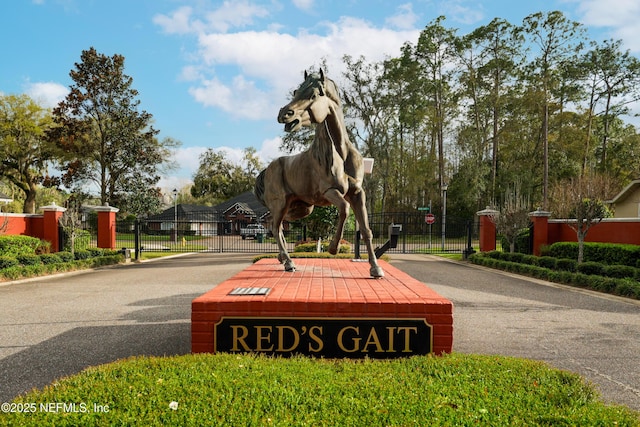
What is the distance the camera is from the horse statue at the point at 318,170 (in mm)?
3900

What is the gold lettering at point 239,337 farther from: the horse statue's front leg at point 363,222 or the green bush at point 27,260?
the green bush at point 27,260

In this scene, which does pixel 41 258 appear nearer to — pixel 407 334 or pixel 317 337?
pixel 317 337

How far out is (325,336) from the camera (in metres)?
3.26

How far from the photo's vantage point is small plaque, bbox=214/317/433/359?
3.23 meters

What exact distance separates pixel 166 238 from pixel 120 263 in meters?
22.7

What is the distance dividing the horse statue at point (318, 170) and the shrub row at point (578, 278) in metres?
6.66

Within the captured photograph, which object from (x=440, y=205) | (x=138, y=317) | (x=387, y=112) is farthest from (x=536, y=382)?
(x=440, y=205)

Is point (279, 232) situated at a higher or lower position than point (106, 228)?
higher

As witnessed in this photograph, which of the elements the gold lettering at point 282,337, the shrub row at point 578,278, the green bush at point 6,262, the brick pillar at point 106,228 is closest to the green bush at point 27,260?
the green bush at point 6,262

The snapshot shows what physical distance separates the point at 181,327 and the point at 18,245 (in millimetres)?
10450

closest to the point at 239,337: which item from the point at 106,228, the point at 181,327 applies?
the point at 181,327

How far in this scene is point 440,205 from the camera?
3672cm

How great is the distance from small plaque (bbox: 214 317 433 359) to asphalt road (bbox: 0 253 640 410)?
3.84ft

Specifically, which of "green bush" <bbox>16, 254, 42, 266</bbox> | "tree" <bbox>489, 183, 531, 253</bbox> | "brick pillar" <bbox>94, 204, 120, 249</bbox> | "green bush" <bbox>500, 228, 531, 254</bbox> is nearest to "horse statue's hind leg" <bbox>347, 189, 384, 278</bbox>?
"green bush" <bbox>16, 254, 42, 266</bbox>
